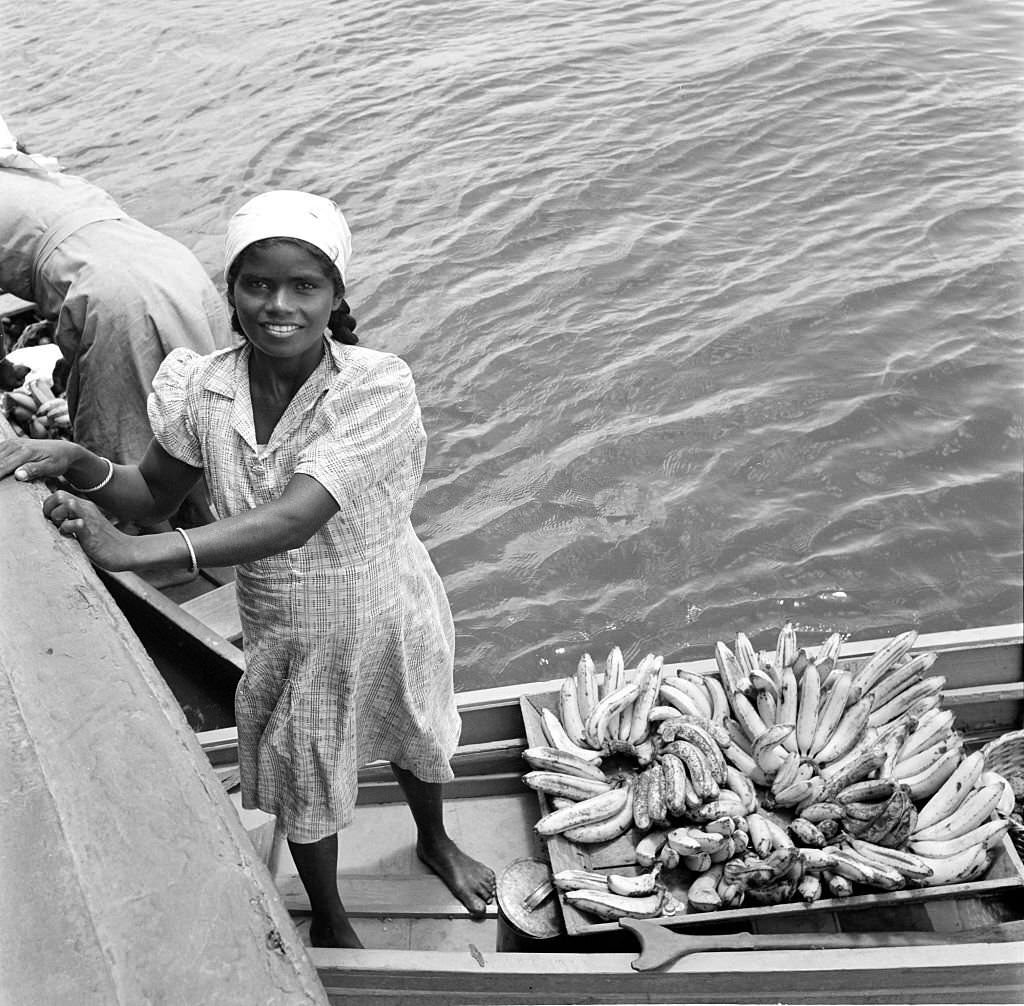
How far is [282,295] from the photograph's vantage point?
222 centimetres

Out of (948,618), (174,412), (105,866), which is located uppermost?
(174,412)

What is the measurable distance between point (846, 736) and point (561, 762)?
0.95m

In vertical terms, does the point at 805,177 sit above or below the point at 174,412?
below

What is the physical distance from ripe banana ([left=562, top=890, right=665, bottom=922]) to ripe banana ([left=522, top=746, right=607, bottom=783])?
0.48m

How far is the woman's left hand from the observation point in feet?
6.93

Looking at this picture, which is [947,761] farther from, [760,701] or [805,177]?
[805,177]

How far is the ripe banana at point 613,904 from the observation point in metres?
3.06

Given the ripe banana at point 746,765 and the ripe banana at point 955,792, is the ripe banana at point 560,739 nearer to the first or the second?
the ripe banana at point 746,765

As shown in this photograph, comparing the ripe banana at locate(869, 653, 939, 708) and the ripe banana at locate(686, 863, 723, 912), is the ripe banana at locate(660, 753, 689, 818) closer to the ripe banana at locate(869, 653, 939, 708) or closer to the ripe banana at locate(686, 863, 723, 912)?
the ripe banana at locate(686, 863, 723, 912)

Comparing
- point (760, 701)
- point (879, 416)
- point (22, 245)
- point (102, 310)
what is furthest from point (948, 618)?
point (22, 245)

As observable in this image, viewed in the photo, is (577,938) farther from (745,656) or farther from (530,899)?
(745,656)

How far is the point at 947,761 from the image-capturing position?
3.40 m

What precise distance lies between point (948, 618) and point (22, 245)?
4834 millimetres

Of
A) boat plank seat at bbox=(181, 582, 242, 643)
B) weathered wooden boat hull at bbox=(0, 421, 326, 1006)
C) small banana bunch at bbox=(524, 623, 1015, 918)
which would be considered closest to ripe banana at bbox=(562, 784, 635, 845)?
small banana bunch at bbox=(524, 623, 1015, 918)
